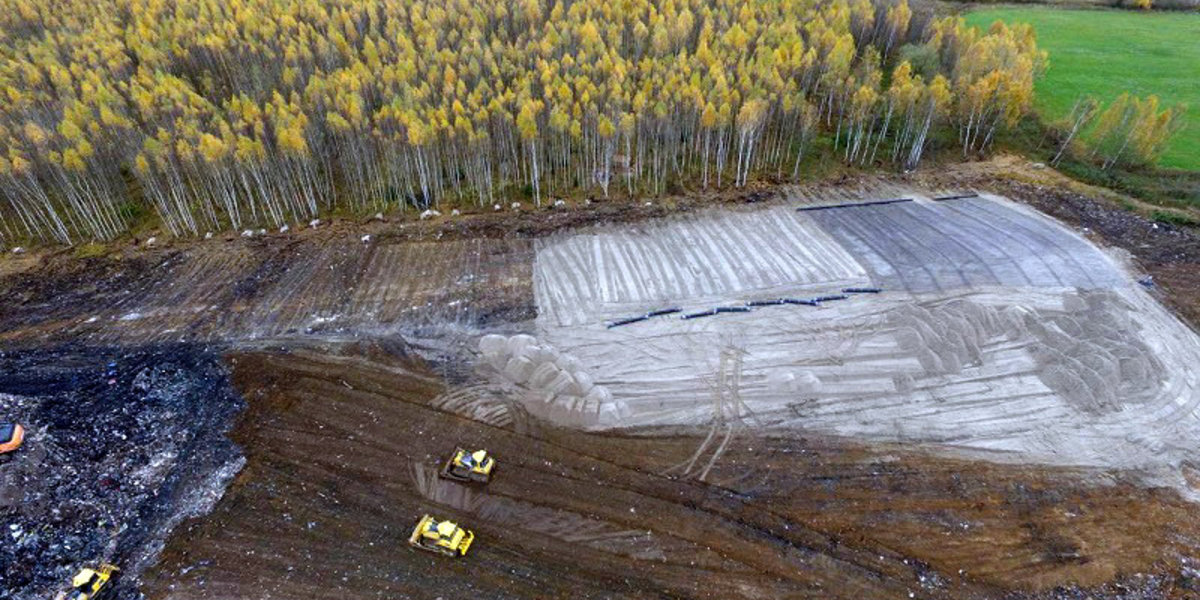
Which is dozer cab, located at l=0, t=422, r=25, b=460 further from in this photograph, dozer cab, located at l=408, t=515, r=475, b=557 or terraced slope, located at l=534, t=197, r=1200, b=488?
terraced slope, located at l=534, t=197, r=1200, b=488

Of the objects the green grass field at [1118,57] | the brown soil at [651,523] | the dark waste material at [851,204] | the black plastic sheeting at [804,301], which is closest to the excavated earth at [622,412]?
the brown soil at [651,523]

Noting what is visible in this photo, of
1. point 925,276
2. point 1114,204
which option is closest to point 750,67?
point 925,276

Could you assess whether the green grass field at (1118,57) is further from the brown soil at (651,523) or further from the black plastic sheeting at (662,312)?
the black plastic sheeting at (662,312)

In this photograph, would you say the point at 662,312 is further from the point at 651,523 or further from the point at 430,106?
the point at 430,106

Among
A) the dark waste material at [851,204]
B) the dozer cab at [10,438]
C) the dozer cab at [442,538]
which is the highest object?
the dark waste material at [851,204]

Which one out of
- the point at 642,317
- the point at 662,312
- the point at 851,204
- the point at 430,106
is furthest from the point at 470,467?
the point at 851,204

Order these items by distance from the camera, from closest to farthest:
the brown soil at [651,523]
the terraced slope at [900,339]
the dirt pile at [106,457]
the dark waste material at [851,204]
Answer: the brown soil at [651,523]
the dirt pile at [106,457]
the terraced slope at [900,339]
the dark waste material at [851,204]
